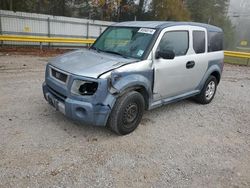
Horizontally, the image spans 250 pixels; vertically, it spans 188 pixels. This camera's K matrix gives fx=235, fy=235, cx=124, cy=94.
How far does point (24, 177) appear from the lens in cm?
280

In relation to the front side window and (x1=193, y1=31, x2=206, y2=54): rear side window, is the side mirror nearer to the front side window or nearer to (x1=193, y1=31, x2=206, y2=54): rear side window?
the front side window

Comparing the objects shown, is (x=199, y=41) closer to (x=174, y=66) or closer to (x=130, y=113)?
(x=174, y=66)

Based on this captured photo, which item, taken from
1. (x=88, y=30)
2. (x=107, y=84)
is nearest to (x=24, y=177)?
(x=107, y=84)

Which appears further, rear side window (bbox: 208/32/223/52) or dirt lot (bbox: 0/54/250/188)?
rear side window (bbox: 208/32/223/52)

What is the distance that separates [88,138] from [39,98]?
2156mm

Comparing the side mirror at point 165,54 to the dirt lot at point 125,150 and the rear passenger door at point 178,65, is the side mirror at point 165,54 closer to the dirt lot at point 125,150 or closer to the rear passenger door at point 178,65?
the rear passenger door at point 178,65

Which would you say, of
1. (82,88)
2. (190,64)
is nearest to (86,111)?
(82,88)

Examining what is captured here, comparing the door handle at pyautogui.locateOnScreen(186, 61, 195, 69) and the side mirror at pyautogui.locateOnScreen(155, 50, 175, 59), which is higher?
the side mirror at pyautogui.locateOnScreen(155, 50, 175, 59)

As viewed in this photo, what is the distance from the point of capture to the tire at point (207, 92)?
5.62 meters

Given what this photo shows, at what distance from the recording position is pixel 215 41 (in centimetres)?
562

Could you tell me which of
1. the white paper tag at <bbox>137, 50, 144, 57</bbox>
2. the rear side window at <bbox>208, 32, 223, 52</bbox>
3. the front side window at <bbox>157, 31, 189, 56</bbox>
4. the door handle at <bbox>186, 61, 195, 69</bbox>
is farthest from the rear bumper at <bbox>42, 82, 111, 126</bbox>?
the rear side window at <bbox>208, 32, 223, 52</bbox>

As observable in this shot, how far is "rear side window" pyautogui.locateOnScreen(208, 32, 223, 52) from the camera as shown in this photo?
541cm

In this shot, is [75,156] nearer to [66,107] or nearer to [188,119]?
[66,107]

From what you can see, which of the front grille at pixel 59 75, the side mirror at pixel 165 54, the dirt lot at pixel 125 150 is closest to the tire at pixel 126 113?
the dirt lot at pixel 125 150
